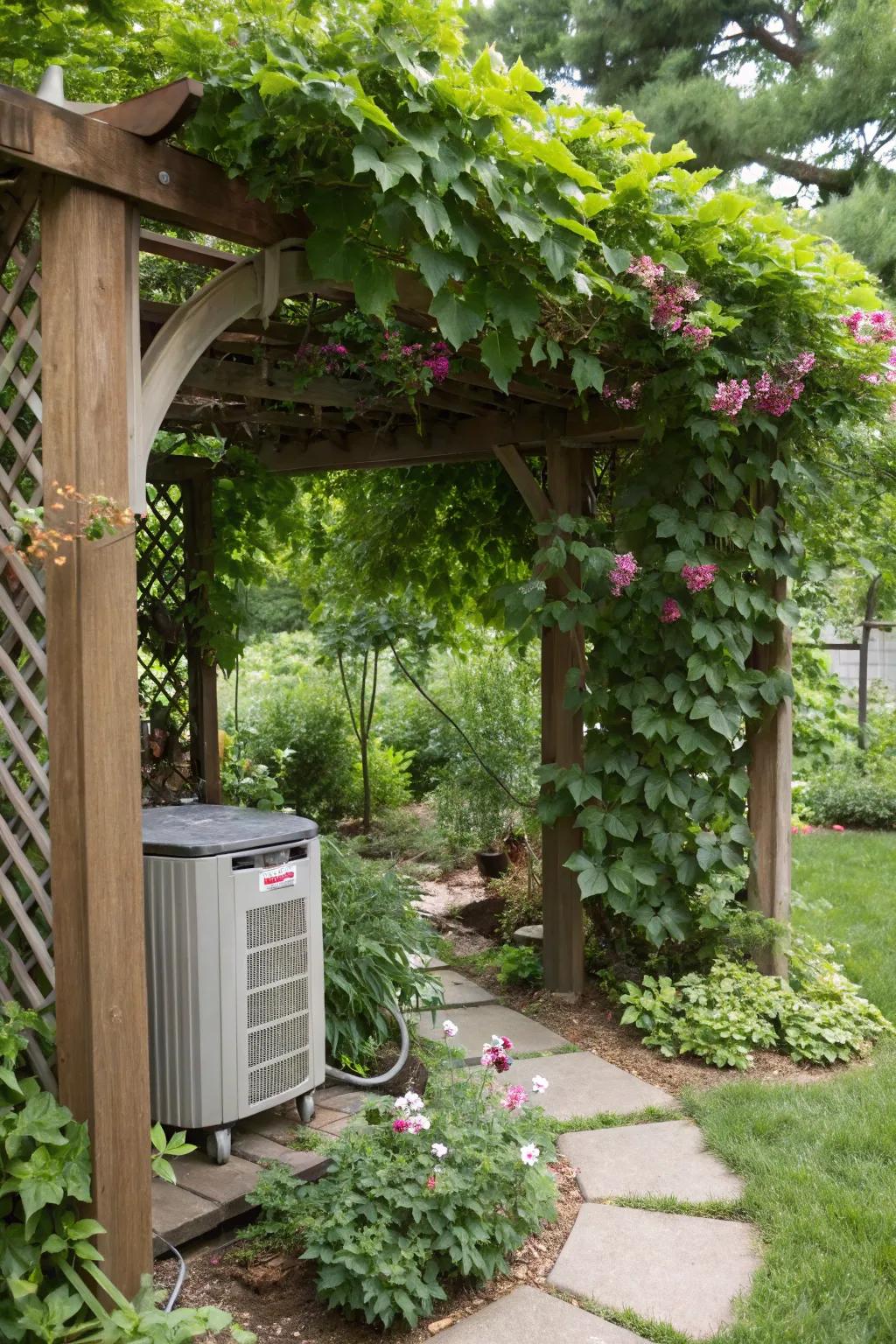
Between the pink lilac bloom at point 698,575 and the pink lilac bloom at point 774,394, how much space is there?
20.6 inches

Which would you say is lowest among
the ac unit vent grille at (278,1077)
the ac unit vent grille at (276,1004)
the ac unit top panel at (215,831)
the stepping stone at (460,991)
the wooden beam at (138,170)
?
the stepping stone at (460,991)

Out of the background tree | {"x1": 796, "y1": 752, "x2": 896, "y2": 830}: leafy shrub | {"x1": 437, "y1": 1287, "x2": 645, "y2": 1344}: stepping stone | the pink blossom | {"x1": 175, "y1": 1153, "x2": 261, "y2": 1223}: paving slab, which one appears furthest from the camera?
the background tree

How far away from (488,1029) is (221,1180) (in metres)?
1.49

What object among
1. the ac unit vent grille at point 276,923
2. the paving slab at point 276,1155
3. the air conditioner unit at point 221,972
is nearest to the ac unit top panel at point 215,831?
the air conditioner unit at point 221,972

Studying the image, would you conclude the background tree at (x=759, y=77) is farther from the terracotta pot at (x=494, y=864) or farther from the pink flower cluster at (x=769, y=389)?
the terracotta pot at (x=494, y=864)

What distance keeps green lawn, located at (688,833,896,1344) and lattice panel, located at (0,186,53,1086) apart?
145 centimetres

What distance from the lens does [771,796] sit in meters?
4.05

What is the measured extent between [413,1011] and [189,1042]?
1253mm

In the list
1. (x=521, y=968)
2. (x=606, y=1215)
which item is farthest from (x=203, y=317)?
(x=521, y=968)

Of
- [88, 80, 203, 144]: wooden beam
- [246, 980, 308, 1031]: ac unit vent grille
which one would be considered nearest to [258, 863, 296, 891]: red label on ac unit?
[246, 980, 308, 1031]: ac unit vent grille

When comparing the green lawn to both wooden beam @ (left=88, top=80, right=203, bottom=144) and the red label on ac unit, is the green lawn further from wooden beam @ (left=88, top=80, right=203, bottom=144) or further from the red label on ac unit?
wooden beam @ (left=88, top=80, right=203, bottom=144)

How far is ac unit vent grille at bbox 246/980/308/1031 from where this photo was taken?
269 cm

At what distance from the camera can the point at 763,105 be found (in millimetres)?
8117

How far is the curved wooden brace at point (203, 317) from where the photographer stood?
85.7 inches
